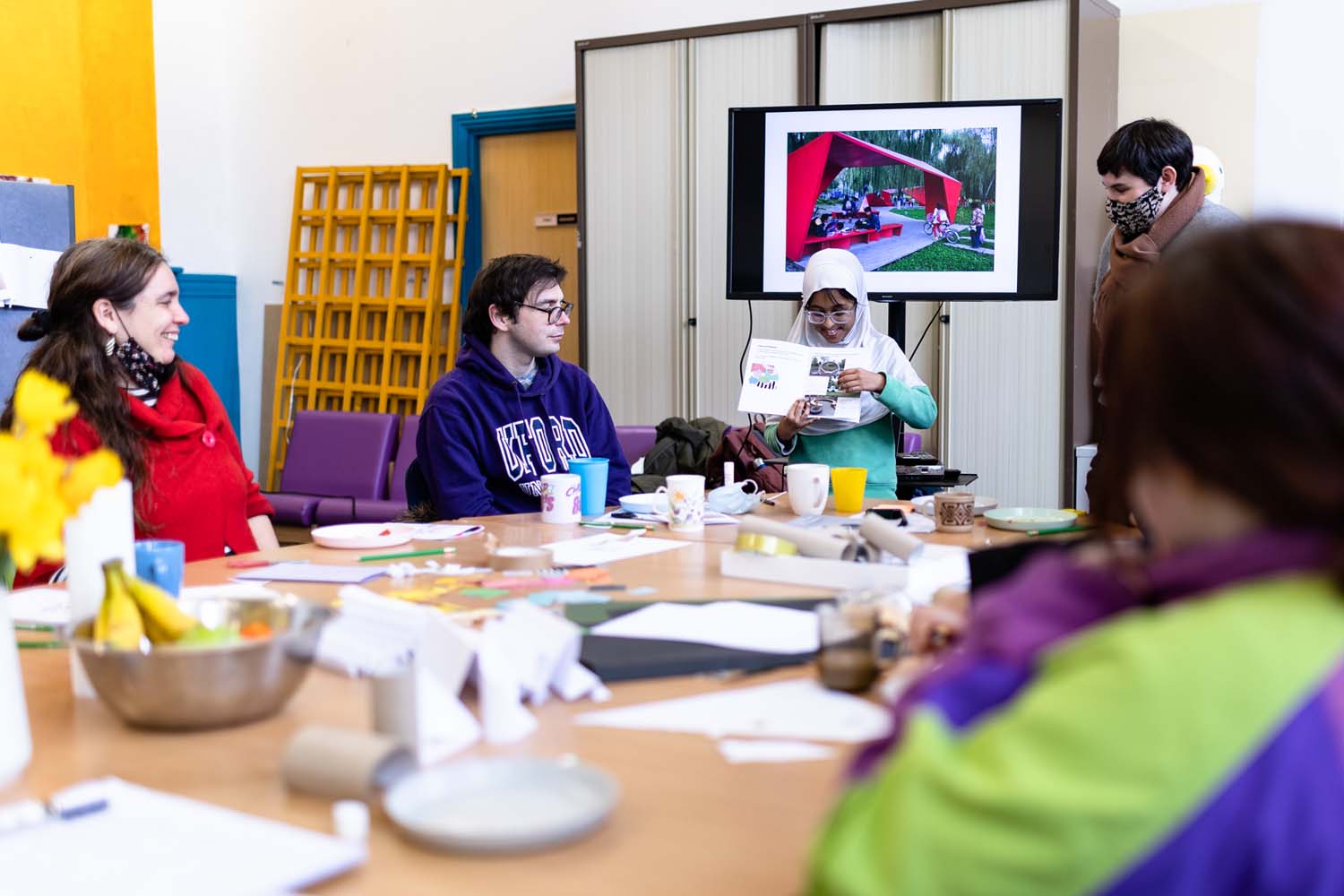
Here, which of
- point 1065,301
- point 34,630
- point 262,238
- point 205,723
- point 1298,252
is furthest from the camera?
point 262,238

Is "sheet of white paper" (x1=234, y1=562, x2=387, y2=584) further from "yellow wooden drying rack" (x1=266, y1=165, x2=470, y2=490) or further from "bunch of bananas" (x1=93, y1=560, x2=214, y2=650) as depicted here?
"yellow wooden drying rack" (x1=266, y1=165, x2=470, y2=490)

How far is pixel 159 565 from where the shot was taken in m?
1.58

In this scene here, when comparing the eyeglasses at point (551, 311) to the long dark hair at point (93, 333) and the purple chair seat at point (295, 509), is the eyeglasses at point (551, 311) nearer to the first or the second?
the long dark hair at point (93, 333)

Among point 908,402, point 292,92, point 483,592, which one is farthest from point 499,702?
point 292,92

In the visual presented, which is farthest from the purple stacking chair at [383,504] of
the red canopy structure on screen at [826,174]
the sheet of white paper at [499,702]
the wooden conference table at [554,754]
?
the sheet of white paper at [499,702]

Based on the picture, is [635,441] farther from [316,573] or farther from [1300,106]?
[1300,106]

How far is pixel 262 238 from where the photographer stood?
7.04 meters

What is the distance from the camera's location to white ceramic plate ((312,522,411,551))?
2.25m

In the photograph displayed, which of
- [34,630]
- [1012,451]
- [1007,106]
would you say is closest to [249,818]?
[34,630]

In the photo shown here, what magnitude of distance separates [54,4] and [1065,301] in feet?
15.7

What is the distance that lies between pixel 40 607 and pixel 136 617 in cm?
65

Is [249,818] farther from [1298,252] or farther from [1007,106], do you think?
[1007,106]

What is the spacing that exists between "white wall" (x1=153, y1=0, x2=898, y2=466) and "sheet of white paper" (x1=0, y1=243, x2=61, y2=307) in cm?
188

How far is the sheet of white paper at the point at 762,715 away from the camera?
119 cm
